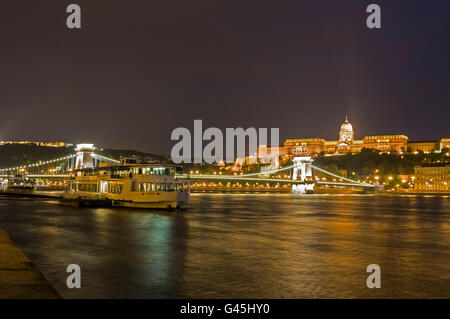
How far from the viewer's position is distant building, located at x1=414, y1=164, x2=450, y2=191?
112 meters

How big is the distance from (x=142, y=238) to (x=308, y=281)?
9369mm

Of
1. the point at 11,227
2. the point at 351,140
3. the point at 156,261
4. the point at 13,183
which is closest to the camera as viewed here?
the point at 156,261

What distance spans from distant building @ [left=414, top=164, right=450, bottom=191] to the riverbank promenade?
113460 millimetres

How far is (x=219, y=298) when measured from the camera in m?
9.13

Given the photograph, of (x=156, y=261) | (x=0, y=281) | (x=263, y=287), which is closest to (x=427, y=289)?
(x=263, y=287)

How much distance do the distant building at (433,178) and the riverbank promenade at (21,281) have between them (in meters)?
113

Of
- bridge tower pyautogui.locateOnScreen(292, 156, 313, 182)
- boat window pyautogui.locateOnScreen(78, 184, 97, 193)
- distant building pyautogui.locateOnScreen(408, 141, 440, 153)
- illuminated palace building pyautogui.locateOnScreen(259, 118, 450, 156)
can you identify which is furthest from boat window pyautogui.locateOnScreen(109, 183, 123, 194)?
distant building pyautogui.locateOnScreen(408, 141, 440, 153)

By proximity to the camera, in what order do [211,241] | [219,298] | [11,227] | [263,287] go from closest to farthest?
[219,298], [263,287], [211,241], [11,227]

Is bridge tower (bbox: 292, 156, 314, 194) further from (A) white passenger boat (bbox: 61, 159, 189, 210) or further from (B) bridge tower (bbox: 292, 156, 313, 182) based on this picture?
(A) white passenger boat (bbox: 61, 159, 189, 210)

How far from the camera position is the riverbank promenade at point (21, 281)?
765 cm

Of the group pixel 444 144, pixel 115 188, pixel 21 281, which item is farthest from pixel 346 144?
pixel 21 281

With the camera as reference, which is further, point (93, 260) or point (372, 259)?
point (372, 259)

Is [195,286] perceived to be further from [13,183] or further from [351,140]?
[351,140]

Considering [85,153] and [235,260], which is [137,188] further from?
[85,153]
